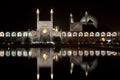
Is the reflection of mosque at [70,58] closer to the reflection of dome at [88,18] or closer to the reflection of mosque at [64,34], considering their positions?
the reflection of mosque at [64,34]

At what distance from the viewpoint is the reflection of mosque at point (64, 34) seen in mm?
44094

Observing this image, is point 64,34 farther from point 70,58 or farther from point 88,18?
point 70,58

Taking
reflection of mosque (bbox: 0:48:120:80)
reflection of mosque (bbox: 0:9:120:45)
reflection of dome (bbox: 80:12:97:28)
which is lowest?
reflection of mosque (bbox: 0:48:120:80)

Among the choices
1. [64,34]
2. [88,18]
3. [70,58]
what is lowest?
[70,58]

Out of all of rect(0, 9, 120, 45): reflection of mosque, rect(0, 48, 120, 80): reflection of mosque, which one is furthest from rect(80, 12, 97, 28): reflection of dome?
rect(0, 48, 120, 80): reflection of mosque

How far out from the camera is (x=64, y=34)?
4772 centimetres

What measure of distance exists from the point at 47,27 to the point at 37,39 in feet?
6.32

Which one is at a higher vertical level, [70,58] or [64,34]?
[64,34]

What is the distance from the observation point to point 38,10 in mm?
43812

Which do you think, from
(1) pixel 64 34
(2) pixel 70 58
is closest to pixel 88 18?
(1) pixel 64 34

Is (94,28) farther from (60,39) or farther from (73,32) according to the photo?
(60,39)

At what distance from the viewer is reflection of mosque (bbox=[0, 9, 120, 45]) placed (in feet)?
145

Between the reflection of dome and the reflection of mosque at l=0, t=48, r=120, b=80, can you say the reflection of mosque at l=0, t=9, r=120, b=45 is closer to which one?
the reflection of dome

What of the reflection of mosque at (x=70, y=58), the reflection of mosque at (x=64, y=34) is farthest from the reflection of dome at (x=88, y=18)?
the reflection of mosque at (x=70, y=58)
